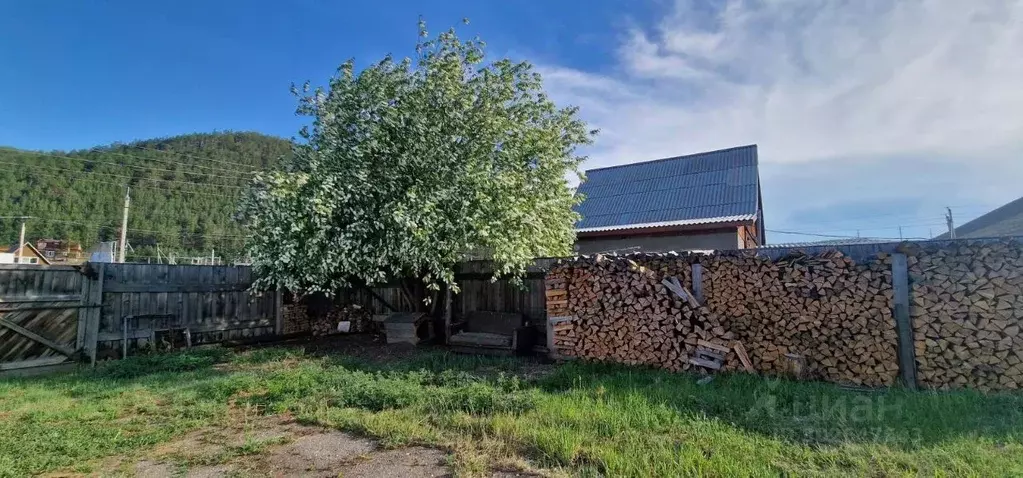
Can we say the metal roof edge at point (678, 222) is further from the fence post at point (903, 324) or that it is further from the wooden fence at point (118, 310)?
the wooden fence at point (118, 310)

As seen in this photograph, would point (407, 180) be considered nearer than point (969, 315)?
No

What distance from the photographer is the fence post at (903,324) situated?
570cm

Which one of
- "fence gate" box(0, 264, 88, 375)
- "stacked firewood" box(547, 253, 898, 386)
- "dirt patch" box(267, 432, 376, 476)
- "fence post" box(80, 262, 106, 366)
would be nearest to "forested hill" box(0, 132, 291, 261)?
"fence post" box(80, 262, 106, 366)

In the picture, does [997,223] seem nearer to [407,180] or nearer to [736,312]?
[736,312]

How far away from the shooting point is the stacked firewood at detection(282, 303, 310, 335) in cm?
1147

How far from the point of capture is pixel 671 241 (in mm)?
13078

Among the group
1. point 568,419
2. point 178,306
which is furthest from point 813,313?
point 178,306

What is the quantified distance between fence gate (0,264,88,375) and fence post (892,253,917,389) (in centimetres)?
1205

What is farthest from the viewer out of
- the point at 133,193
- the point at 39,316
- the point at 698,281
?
the point at 133,193

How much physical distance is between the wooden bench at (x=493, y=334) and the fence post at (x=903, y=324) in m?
5.11

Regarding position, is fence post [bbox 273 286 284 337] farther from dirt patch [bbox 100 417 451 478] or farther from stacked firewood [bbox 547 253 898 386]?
dirt patch [bbox 100 417 451 478]

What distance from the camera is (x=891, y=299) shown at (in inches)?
229

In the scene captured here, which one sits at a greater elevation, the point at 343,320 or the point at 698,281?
the point at 698,281

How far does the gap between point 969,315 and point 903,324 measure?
59cm
